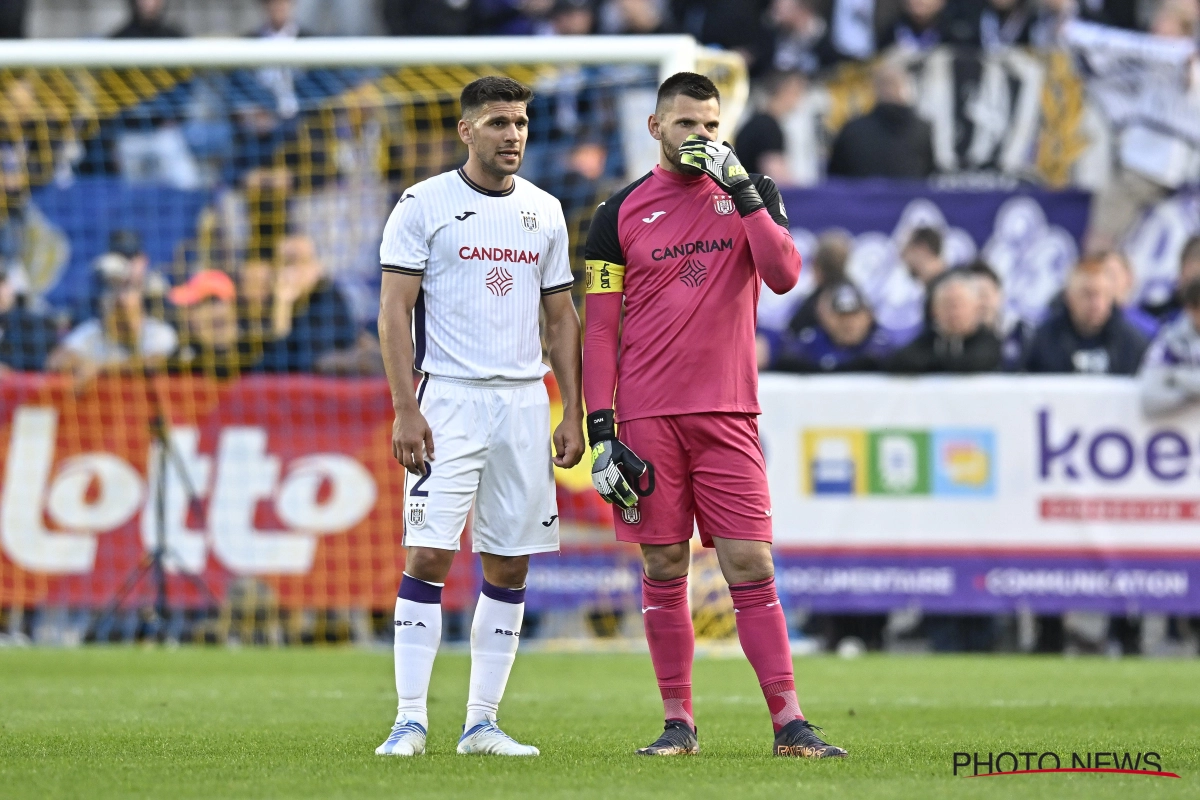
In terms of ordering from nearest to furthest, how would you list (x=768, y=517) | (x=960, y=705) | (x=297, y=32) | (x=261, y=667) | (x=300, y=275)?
(x=768, y=517)
(x=960, y=705)
(x=261, y=667)
(x=300, y=275)
(x=297, y=32)

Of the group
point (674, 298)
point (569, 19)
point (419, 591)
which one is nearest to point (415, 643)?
point (419, 591)

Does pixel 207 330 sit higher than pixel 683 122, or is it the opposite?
pixel 683 122

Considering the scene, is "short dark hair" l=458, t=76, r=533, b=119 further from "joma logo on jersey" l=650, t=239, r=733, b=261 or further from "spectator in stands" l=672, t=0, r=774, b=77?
"spectator in stands" l=672, t=0, r=774, b=77

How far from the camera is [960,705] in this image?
8438 millimetres

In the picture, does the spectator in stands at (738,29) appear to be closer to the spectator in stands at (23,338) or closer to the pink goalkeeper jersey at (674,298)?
the spectator in stands at (23,338)

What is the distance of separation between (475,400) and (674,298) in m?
0.82

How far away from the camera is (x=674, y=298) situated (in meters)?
6.44

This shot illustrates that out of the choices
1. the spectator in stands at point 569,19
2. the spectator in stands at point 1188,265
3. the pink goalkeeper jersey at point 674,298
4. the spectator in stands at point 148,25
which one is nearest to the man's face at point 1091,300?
the spectator in stands at point 1188,265

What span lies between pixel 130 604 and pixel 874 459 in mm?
5275

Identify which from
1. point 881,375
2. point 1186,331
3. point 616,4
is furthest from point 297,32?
point 1186,331

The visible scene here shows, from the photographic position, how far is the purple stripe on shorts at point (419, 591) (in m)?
6.35

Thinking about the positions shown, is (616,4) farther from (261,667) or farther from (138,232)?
(261,667)

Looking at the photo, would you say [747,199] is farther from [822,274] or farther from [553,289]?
[822,274]

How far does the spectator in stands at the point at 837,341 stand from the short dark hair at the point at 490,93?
6.37 m
